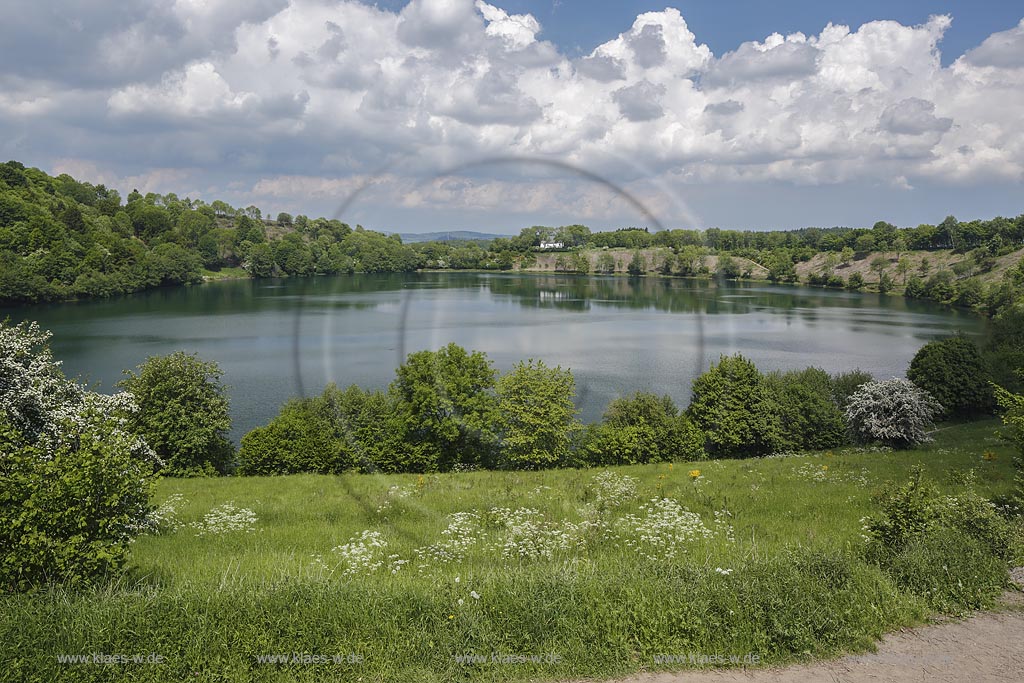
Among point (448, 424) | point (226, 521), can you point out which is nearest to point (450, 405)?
point (448, 424)

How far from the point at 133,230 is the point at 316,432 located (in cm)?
14142

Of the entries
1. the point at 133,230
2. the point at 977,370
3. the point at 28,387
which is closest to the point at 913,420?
the point at 977,370

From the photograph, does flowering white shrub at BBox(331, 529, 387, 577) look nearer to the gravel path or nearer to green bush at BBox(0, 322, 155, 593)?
green bush at BBox(0, 322, 155, 593)

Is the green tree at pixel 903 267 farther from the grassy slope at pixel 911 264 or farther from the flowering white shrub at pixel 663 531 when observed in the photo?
the flowering white shrub at pixel 663 531

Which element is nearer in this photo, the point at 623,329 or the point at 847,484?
the point at 847,484

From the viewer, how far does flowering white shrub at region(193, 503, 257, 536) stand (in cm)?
1252

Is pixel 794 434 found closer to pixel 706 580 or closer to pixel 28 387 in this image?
pixel 706 580

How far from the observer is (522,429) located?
81.0ft

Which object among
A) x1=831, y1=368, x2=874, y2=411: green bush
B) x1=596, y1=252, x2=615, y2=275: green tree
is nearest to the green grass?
x1=596, y1=252, x2=615, y2=275: green tree

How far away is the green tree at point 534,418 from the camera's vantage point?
2441 cm

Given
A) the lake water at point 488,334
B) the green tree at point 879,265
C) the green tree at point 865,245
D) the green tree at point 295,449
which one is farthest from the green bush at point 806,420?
the green tree at point 865,245

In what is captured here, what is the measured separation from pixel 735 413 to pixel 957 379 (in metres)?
15.3

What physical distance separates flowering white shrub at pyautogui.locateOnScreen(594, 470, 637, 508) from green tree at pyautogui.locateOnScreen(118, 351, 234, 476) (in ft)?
53.4

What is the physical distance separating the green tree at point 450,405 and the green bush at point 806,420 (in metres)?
15.1
